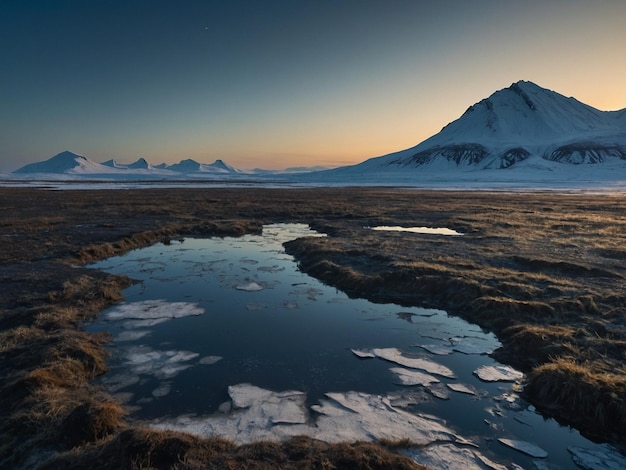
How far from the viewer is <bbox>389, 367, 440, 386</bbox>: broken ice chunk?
10.6m

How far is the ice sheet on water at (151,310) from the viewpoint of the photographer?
49.0ft

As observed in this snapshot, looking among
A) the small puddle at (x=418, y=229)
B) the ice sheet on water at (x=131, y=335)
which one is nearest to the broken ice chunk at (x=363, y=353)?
the ice sheet on water at (x=131, y=335)

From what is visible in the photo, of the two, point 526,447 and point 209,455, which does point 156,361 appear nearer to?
point 209,455

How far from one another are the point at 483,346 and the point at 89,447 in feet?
37.9

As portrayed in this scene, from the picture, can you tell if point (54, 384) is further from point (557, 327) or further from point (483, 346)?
point (557, 327)

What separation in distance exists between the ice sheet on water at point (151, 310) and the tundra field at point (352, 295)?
31.8 inches

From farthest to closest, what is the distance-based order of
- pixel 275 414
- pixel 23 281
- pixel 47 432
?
pixel 23 281, pixel 275 414, pixel 47 432

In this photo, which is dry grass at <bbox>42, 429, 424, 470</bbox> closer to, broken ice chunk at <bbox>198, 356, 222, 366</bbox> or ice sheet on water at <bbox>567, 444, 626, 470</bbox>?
ice sheet on water at <bbox>567, 444, 626, 470</bbox>

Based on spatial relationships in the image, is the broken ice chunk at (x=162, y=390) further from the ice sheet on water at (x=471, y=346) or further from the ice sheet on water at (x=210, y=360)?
the ice sheet on water at (x=471, y=346)

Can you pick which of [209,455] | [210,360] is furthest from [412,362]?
[209,455]

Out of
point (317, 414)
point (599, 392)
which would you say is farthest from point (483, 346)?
point (317, 414)

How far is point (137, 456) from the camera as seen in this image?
6.78 metres

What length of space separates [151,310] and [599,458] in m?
14.6

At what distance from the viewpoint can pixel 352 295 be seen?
A: 731 inches
